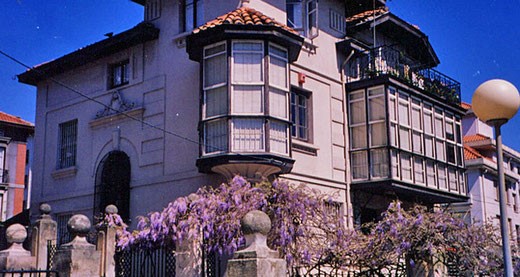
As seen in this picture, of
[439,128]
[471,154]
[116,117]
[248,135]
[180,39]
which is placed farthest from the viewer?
[471,154]

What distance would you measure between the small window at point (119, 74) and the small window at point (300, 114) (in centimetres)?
548

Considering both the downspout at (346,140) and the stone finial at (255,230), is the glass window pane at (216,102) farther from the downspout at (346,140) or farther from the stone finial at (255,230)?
Answer: the stone finial at (255,230)

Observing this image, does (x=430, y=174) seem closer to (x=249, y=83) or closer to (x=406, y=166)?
(x=406, y=166)

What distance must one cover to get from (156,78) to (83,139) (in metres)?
3.87

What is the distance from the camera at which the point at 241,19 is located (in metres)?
17.0

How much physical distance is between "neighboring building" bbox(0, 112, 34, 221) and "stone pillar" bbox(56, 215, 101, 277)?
32933 mm

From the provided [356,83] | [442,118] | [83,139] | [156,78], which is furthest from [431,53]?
[83,139]

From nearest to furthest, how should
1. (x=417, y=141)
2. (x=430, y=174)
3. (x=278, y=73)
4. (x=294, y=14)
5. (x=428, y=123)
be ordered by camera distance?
(x=278, y=73) → (x=294, y=14) → (x=417, y=141) → (x=430, y=174) → (x=428, y=123)

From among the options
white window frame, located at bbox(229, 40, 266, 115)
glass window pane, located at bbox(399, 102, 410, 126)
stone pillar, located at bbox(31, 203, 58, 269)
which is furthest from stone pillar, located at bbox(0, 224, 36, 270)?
glass window pane, located at bbox(399, 102, 410, 126)

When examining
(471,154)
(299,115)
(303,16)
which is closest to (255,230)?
(299,115)

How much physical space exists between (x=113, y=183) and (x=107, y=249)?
278 inches

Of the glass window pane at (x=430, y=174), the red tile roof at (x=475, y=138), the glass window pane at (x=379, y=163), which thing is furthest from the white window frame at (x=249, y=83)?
the red tile roof at (x=475, y=138)

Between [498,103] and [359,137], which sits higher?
[359,137]

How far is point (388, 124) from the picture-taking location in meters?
19.7
